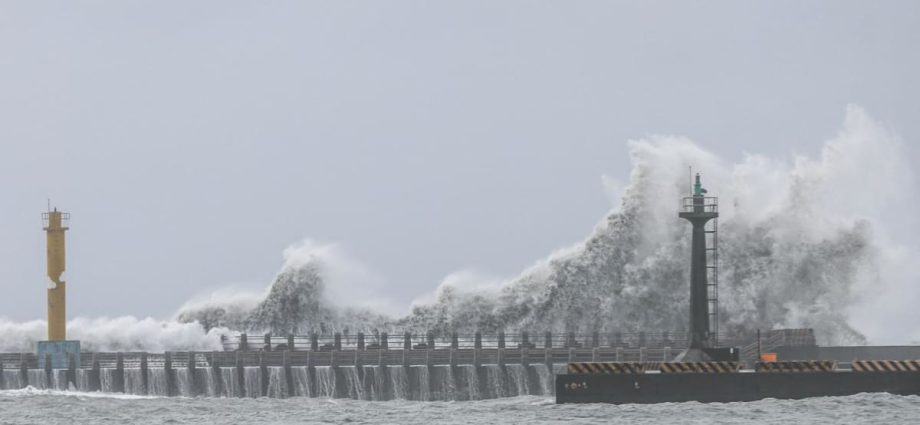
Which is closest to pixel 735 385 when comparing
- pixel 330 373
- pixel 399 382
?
pixel 399 382

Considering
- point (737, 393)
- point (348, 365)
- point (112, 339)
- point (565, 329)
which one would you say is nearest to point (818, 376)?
point (737, 393)

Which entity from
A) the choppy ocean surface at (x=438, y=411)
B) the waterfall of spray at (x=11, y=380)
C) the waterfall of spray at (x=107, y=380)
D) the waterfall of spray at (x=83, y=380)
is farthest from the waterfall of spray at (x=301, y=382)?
the waterfall of spray at (x=11, y=380)

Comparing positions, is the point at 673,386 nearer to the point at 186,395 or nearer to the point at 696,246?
the point at 696,246

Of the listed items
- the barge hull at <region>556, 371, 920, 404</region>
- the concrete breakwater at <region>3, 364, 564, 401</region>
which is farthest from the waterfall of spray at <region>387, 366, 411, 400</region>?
the barge hull at <region>556, 371, 920, 404</region>

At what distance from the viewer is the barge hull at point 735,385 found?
71.6 meters

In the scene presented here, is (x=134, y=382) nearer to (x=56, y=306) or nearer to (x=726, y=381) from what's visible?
(x=56, y=306)

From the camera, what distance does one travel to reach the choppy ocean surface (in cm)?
6719

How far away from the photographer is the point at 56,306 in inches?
3511

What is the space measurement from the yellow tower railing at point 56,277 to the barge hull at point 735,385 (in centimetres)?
2477

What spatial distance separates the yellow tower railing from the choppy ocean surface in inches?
A: 249

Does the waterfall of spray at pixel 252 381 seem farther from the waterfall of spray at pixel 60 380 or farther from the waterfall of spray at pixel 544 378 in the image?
the waterfall of spray at pixel 544 378

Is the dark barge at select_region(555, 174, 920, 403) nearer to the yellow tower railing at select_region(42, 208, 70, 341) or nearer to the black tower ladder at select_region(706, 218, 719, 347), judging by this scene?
the black tower ladder at select_region(706, 218, 719, 347)

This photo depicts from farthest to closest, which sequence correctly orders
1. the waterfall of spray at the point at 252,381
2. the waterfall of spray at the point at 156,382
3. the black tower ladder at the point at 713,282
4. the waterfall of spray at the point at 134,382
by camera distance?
the waterfall of spray at the point at 134,382, the waterfall of spray at the point at 156,382, the waterfall of spray at the point at 252,381, the black tower ladder at the point at 713,282

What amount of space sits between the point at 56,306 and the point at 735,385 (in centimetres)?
2889
